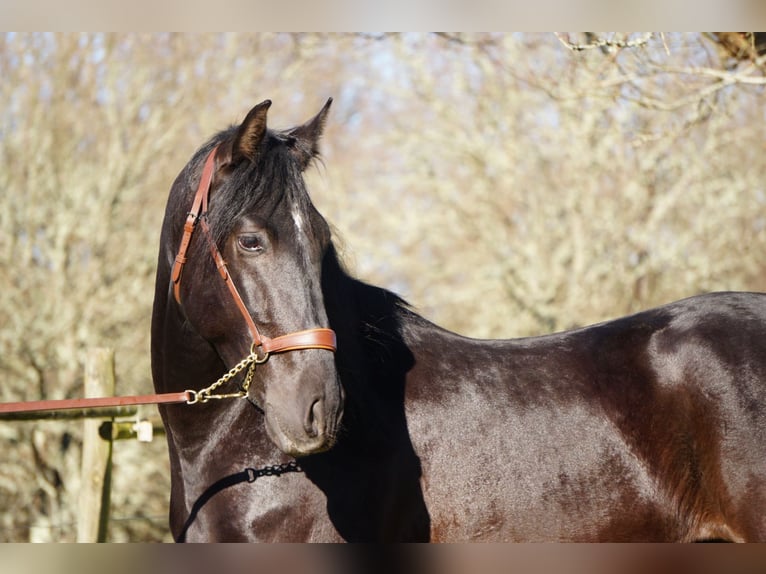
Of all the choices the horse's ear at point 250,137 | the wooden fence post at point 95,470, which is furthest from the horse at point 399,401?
the wooden fence post at point 95,470

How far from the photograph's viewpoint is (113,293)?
9.88 meters

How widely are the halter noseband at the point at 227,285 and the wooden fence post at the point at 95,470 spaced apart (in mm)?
3808

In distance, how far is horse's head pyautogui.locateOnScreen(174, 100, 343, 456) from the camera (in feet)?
9.26

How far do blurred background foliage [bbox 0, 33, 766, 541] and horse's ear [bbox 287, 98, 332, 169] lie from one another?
6655 mm

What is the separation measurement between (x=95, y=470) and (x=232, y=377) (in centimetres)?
403

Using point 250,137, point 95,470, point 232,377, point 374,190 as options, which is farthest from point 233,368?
point 374,190

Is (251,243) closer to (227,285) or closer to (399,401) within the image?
(227,285)

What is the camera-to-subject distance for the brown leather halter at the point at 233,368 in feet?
9.48

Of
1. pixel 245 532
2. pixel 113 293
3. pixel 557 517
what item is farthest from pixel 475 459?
pixel 113 293

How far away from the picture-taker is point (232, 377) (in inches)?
125

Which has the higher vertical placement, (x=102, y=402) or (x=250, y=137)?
(x=250, y=137)

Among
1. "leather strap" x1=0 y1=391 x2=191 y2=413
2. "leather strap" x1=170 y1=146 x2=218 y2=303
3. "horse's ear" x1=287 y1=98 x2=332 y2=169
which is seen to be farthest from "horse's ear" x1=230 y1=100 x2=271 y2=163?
"leather strap" x1=0 y1=391 x2=191 y2=413
